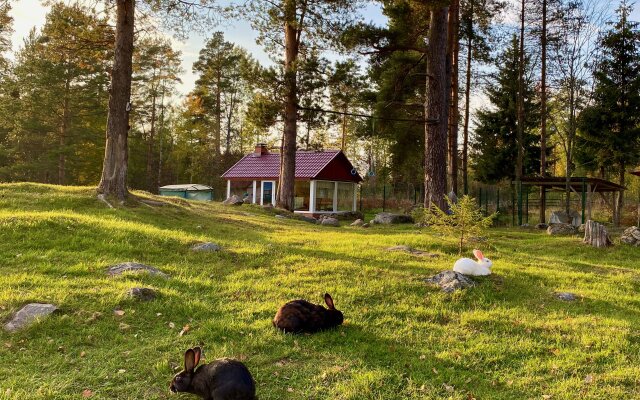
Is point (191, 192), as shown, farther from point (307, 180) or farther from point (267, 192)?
point (307, 180)

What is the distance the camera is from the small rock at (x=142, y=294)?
4.84 metres

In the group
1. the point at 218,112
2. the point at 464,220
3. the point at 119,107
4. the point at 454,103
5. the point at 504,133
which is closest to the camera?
the point at 464,220

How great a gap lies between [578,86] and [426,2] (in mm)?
8933

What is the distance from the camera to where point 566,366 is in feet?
12.0

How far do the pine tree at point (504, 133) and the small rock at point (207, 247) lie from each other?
806 inches

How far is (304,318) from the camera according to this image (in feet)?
13.8

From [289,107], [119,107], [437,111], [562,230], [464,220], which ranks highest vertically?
[289,107]

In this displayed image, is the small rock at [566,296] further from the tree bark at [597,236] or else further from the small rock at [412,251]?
the tree bark at [597,236]

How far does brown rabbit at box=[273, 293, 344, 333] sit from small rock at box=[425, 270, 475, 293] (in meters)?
1.92

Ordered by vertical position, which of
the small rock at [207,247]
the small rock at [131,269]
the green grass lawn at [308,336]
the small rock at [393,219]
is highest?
the small rock at [393,219]

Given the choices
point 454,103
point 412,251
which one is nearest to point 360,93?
point 454,103

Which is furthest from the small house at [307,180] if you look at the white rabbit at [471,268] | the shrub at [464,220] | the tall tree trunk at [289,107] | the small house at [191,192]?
the white rabbit at [471,268]

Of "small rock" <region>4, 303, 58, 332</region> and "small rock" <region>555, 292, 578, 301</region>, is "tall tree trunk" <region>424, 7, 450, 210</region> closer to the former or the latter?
"small rock" <region>555, 292, 578, 301</region>

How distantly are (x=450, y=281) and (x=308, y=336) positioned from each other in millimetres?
2494
